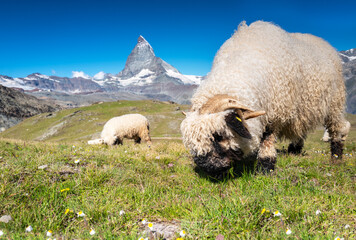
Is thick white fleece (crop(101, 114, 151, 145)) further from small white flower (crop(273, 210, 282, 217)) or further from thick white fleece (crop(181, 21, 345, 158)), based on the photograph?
small white flower (crop(273, 210, 282, 217))

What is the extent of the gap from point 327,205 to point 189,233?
2264 millimetres

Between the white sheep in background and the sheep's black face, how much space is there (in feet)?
55.5

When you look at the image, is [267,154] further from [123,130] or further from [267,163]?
[123,130]

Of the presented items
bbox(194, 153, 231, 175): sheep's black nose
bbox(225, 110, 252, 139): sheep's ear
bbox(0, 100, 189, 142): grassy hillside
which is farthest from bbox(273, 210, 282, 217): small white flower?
bbox(0, 100, 189, 142): grassy hillside

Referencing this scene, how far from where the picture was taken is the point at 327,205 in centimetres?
355

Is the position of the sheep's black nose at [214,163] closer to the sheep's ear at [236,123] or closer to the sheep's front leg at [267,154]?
the sheep's ear at [236,123]

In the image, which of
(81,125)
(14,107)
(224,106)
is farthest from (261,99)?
(14,107)

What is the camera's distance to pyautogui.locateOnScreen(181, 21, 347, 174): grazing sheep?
4.97m

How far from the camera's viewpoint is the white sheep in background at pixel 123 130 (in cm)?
2089

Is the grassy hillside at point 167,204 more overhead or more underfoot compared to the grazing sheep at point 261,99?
more underfoot

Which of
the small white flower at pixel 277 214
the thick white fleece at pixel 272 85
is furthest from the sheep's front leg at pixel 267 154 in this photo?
the small white flower at pixel 277 214

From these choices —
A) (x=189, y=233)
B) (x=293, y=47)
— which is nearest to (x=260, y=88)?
(x=293, y=47)

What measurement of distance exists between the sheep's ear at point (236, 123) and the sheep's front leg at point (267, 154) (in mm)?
1413

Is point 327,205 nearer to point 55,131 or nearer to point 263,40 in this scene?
point 263,40
